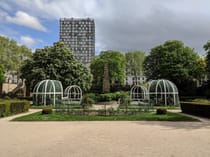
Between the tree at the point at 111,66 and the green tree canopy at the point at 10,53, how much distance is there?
1645cm

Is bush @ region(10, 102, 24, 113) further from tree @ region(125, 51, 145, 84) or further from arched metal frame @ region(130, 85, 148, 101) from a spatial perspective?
tree @ region(125, 51, 145, 84)

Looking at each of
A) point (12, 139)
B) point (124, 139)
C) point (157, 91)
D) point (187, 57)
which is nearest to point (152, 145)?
point (124, 139)

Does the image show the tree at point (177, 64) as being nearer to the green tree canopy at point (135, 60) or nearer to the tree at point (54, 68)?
the tree at point (54, 68)

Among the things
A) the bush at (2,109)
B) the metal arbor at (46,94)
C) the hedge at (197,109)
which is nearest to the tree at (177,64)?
the hedge at (197,109)

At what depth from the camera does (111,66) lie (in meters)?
47.8

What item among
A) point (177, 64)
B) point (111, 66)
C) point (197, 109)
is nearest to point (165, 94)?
point (197, 109)

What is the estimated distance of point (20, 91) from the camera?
4766 cm

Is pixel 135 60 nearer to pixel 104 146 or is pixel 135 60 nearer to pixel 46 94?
pixel 46 94

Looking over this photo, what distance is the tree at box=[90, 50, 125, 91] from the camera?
47.6 metres

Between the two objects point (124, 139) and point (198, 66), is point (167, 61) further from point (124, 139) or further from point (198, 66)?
point (124, 139)

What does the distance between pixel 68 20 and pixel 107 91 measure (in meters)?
112

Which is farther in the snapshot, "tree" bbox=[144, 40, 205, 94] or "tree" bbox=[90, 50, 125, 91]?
"tree" bbox=[90, 50, 125, 91]

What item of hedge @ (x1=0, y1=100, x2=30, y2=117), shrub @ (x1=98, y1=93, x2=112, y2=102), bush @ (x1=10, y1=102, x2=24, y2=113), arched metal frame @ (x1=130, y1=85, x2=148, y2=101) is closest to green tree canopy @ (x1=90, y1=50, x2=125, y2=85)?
arched metal frame @ (x1=130, y1=85, x2=148, y2=101)

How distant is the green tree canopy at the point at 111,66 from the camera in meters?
47.6
